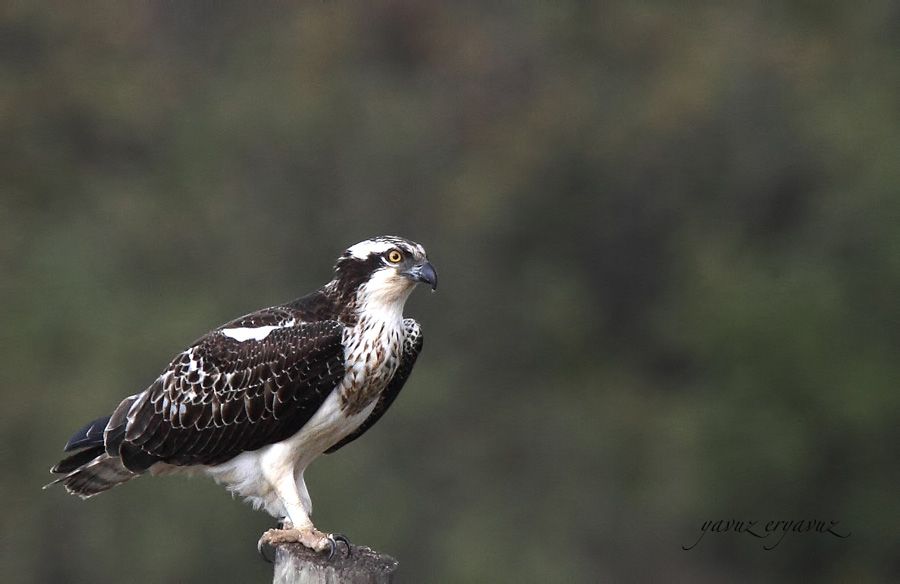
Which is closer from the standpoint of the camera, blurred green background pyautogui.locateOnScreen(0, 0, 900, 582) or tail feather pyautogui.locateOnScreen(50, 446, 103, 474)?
tail feather pyautogui.locateOnScreen(50, 446, 103, 474)

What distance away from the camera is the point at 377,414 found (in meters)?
9.97

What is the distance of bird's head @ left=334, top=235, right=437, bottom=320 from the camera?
962 cm

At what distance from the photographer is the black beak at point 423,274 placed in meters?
9.55

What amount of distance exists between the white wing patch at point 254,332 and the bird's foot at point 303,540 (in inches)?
42.1

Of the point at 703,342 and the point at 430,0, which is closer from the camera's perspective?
the point at 703,342

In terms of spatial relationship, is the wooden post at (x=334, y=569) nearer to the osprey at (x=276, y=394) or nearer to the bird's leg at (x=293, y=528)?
the bird's leg at (x=293, y=528)

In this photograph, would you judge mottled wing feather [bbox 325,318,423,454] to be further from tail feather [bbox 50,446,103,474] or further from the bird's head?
tail feather [bbox 50,446,103,474]

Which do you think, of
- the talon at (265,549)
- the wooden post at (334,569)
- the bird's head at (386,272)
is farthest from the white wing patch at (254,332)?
the wooden post at (334,569)

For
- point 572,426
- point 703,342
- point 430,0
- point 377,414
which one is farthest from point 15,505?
point 430,0

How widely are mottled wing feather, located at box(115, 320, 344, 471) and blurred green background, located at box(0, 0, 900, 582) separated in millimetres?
14757

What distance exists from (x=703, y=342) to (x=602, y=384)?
12.4ft

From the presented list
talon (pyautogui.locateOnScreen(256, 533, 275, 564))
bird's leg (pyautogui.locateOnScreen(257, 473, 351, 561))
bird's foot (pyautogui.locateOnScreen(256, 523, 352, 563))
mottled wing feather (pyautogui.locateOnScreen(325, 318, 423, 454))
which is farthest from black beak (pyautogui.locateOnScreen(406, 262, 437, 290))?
talon (pyautogui.locateOnScreen(256, 533, 275, 564))

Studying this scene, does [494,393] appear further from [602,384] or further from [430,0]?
[430,0]

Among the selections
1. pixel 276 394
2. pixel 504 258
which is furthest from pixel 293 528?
pixel 504 258
